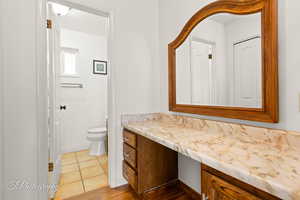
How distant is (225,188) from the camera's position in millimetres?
746

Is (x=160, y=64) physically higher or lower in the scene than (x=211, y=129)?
higher

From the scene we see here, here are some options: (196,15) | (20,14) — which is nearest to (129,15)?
(196,15)

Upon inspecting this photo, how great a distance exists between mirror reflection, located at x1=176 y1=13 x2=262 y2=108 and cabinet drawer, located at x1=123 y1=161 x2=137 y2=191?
894 millimetres

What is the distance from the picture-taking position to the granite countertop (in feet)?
1.89

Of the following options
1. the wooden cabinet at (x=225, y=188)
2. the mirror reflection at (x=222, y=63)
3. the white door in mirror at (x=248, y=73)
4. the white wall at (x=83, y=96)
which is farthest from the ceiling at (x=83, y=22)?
the wooden cabinet at (x=225, y=188)

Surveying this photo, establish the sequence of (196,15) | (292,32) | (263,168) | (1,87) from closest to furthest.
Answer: (263,168) < (292,32) < (1,87) < (196,15)

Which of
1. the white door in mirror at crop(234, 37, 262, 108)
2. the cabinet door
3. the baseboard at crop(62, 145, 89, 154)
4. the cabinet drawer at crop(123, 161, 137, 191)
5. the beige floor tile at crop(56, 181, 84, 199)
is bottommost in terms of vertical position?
the beige floor tile at crop(56, 181, 84, 199)


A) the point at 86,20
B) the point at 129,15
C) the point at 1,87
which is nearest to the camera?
the point at 1,87

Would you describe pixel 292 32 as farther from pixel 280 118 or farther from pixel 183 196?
pixel 183 196

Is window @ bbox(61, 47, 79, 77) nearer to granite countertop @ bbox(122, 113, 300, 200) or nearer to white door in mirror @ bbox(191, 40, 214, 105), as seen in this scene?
granite countertop @ bbox(122, 113, 300, 200)

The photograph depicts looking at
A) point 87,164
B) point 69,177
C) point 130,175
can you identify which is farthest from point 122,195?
point 87,164

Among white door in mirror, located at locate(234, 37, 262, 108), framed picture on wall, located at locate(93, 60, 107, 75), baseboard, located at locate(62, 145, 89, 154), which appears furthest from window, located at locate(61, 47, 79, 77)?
white door in mirror, located at locate(234, 37, 262, 108)

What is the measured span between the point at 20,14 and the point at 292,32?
78.5 inches

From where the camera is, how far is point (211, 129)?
132cm
